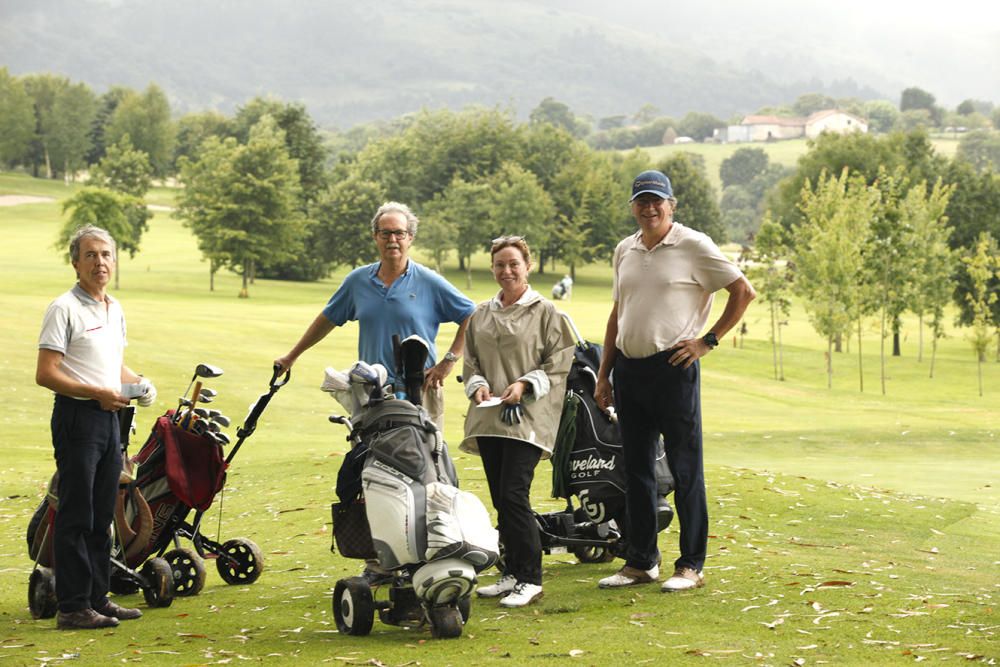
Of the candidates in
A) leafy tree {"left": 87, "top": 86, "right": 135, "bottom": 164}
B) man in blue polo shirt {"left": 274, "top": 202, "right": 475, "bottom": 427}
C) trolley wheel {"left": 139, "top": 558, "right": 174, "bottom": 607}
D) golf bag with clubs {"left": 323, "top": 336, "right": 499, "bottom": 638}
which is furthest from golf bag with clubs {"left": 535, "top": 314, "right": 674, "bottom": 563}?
leafy tree {"left": 87, "top": 86, "right": 135, "bottom": 164}

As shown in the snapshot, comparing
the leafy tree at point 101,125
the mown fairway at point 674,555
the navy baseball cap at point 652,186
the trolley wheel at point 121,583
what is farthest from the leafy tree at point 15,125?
the navy baseball cap at point 652,186

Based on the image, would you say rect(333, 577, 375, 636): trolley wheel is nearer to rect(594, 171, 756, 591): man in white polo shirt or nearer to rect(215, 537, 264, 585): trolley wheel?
rect(594, 171, 756, 591): man in white polo shirt

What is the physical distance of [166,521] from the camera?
8.37 meters

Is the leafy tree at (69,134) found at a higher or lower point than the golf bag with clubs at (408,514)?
higher

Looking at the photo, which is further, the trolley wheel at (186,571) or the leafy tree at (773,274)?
the leafy tree at (773,274)

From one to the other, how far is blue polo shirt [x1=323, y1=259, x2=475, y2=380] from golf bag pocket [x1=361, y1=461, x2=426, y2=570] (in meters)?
0.89

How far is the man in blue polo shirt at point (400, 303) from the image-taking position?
7.77 metres

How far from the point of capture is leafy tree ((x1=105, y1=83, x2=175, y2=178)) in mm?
133625

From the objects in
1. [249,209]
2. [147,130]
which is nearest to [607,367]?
[249,209]

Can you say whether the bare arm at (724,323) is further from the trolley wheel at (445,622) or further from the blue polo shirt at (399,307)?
the trolley wheel at (445,622)

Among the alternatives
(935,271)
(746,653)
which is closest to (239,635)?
(746,653)

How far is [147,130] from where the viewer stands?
440 feet

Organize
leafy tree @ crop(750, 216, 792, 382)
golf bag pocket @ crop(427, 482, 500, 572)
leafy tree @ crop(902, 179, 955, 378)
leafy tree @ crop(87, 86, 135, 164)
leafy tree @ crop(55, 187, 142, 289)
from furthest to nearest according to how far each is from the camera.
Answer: leafy tree @ crop(87, 86, 135, 164) < leafy tree @ crop(55, 187, 142, 289) < leafy tree @ crop(750, 216, 792, 382) < leafy tree @ crop(902, 179, 955, 378) < golf bag pocket @ crop(427, 482, 500, 572)

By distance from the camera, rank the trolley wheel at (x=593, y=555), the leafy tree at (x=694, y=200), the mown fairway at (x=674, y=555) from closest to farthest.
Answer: the mown fairway at (x=674, y=555) < the trolley wheel at (x=593, y=555) < the leafy tree at (x=694, y=200)
